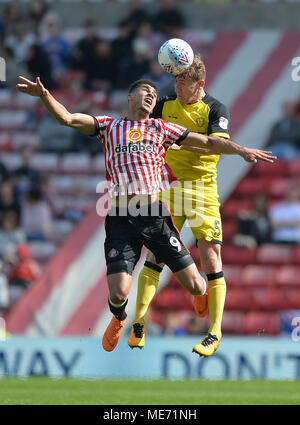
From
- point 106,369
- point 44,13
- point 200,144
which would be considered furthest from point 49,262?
point 200,144

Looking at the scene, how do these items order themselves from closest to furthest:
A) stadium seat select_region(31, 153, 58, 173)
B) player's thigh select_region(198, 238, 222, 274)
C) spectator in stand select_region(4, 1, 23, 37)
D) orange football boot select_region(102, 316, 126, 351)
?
orange football boot select_region(102, 316, 126, 351) → player's thigh select_region(198, 238, 222, 274) → stadium seat select_region(31, 153, 58, 173) → spectator in stand select_region(4, 1, 23, 37)

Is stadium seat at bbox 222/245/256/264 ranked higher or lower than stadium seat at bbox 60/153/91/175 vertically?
lower

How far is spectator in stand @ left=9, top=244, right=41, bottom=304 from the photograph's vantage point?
52.5ft

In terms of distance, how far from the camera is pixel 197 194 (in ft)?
33.1

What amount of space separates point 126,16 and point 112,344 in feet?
36.8

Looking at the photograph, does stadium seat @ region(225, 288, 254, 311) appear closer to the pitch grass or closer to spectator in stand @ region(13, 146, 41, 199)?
the pitch grass

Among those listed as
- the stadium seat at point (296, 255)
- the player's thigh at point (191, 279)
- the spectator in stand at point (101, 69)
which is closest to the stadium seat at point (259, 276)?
the stadium seat at point (296, 255)

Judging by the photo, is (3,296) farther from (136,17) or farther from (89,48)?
(136,17)

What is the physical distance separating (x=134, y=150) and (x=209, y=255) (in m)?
1.36

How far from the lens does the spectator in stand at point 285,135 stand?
56.4ft

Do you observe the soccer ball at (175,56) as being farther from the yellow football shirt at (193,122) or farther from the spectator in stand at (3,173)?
the spectator in stand at (3,173)

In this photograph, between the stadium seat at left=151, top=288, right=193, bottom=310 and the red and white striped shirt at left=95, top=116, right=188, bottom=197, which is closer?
the red and white striped shirt at left=95, top=116, right=188, bottom=197

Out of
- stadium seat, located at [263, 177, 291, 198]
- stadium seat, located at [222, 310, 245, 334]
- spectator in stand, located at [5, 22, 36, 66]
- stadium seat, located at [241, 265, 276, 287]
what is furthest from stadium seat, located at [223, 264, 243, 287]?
spectator in stand, located at [5, 22, 36, 66]
